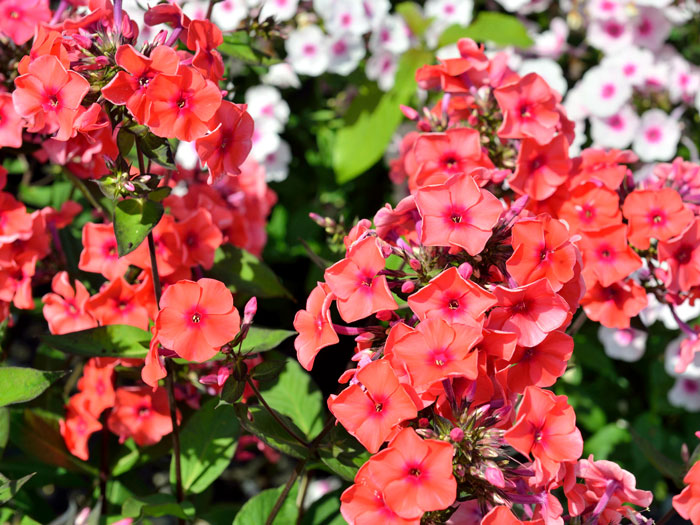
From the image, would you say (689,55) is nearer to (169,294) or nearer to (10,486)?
(169,294)

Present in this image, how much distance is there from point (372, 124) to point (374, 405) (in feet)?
5.42

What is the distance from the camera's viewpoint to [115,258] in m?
1.57

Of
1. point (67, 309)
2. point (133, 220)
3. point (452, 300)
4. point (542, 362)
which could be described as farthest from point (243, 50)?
point (542, 362)

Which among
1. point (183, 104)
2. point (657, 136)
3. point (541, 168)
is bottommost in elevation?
point (657, 136)

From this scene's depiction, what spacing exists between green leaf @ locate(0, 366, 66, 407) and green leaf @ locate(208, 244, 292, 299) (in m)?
0.46

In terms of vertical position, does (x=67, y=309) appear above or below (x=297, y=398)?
above

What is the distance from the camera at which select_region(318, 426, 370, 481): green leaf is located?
53.2 inches

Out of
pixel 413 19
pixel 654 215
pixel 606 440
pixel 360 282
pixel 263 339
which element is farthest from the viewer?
pixel 413 19

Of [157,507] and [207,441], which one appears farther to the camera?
[207,441]

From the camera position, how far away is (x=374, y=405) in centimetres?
115

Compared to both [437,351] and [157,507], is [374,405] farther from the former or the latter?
[157,507]

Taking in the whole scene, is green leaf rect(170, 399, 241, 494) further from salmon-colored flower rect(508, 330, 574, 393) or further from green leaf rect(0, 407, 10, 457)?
salmon-colored flower rect(508, 330, 574, 393)

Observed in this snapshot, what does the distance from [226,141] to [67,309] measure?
557 millimetres

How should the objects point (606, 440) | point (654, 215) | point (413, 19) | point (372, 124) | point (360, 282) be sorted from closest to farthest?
point (360, 282), point (654, 215), point (606, 440), point (372, 124), point (413, 19)
